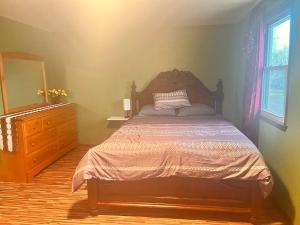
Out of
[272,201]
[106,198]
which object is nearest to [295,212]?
[272,201]

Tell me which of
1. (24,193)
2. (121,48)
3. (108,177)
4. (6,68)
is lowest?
(24,193)

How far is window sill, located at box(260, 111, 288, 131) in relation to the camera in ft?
7.94

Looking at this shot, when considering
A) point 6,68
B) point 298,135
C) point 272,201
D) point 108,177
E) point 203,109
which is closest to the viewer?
point 298,135

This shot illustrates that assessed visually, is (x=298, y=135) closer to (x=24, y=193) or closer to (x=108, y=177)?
(x=108, y=177)

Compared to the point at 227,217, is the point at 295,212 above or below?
above

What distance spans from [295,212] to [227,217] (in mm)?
575

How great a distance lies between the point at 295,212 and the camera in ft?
6.87

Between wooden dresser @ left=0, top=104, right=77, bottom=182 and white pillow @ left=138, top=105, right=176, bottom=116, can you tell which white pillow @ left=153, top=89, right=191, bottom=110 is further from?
wooden dresser @ left=0, top=104, right=77, bottom=182

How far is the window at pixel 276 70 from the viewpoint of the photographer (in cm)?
269

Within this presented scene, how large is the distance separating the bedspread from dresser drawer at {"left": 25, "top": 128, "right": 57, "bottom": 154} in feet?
4.21

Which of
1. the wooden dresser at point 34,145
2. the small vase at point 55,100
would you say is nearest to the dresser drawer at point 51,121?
the wooden dresser at point 34,145

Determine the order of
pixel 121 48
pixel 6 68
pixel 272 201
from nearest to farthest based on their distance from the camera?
1. pixel 272 201
2. pixel 6 68
3. pixel 121 48

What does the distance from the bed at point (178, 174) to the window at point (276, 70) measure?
0.72 m

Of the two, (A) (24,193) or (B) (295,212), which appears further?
(A) (24,193)
